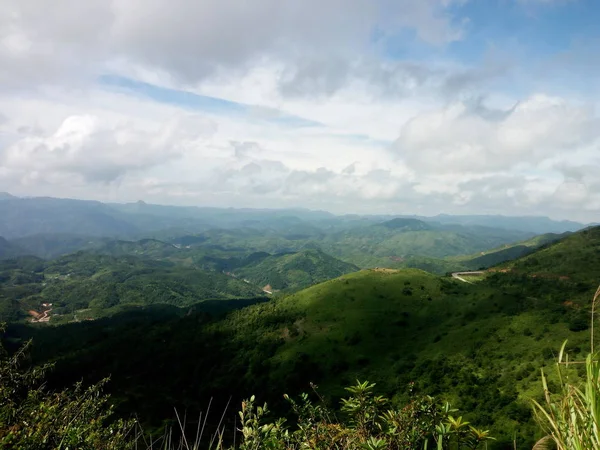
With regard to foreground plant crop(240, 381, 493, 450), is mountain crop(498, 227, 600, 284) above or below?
below

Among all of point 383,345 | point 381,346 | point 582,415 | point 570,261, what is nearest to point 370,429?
point 582,415

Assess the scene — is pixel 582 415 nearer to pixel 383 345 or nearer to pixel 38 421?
pixel 38 421

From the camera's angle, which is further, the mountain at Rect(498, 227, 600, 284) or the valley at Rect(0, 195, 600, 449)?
the mountain at Rect(498, 227, 600, 284)

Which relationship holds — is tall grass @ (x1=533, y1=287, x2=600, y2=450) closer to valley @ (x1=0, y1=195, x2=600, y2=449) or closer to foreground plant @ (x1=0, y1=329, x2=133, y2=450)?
foreground plant @ (x1=0, y1=329, x2=133, y2=450)

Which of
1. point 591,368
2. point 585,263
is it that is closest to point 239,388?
point 591,368

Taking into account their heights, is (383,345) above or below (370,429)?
below

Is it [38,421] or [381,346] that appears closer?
[38,421]

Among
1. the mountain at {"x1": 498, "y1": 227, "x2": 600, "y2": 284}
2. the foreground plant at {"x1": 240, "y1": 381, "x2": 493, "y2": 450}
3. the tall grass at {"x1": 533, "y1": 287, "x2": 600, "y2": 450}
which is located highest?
the tall grass at {"x1": 533, "y1": 287, "x2": 600, "y2": 450}

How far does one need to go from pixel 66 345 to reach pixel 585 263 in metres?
205

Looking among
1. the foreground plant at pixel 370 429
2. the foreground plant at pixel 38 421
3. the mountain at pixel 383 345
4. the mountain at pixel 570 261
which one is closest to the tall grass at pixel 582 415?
the foreground plant at pixel 370 429

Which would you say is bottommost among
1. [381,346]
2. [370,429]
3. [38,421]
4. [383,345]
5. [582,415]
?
[381,346]

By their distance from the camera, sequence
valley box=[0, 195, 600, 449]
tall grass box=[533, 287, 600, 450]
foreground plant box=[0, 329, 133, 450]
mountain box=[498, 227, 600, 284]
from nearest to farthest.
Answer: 1. tall grass box=[533, 287, 600, 450]
2. foreground plant box=[0, 329, 133, 450]
3. valley box=[0, 195, 600, 449]
4. mountain box=[498, 227, 600, 284]

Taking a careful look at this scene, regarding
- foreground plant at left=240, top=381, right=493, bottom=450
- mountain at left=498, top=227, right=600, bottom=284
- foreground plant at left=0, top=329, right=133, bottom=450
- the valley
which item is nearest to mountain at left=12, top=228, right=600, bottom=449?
the valley

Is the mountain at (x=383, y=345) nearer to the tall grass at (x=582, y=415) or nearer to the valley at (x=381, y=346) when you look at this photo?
the valley at (x=381, y=346)
